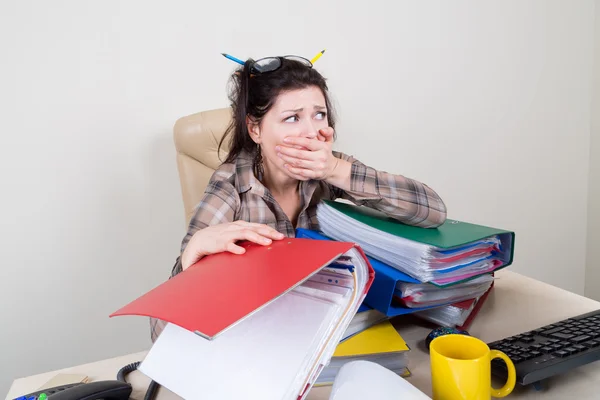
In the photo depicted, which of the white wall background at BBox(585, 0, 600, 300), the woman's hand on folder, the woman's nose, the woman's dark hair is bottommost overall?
the white wall background at BBox(585, 0, 600, 300)

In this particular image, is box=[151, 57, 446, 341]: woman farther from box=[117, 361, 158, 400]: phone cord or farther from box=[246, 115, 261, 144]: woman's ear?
box=[117, 361, 158, 400]: phone cord

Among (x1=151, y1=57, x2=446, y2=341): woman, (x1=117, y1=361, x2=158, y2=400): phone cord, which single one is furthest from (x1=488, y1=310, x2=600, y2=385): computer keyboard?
(x1=117, y1=361, x2=158, y2=400): phone cord

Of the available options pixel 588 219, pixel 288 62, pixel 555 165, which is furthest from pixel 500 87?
pixel 288 62

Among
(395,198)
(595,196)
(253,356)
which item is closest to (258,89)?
(395,198)

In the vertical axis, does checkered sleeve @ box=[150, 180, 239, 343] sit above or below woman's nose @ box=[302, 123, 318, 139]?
below

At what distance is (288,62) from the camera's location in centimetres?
120

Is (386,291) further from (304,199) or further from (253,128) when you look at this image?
(253,128)

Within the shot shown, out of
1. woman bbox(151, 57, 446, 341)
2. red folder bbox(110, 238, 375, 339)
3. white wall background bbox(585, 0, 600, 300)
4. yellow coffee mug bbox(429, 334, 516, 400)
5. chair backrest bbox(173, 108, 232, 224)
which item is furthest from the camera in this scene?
white wall background bbox(585, 0, 600, 300)

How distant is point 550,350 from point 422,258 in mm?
214

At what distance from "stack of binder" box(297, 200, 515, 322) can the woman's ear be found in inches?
15.3

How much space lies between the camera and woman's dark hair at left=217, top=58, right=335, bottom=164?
1150mm

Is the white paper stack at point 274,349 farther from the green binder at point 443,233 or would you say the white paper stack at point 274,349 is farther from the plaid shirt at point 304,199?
the plaid shirt at point 304,199

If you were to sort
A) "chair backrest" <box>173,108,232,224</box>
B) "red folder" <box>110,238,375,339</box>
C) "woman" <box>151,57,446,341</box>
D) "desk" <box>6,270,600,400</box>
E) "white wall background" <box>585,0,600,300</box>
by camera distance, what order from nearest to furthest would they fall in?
"red folder" <box>110,238,375,339</box> < "desk" <box>6,270,600,400</box> < "woman" <box>151,57,446,341</box> < "chair backrest" <box>173,108,232,224</box> < "white wall background" <box>585,0,600,300</box>

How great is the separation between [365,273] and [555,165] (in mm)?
2123
